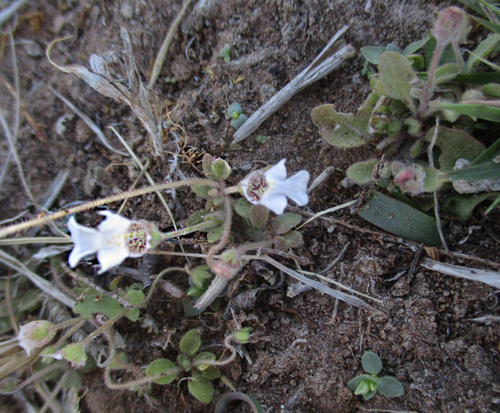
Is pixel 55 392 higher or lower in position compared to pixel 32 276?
lower

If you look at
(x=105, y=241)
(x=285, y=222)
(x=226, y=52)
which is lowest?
(x=285, y=222)

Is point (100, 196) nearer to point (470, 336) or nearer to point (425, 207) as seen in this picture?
point (425, 207)

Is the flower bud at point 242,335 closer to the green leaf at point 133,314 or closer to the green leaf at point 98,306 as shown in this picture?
the green leaf at point 133,314

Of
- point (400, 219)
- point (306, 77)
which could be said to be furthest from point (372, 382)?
point (306, 77)

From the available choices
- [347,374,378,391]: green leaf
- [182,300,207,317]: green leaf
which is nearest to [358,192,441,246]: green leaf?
[347,374,378,391]: green leaf

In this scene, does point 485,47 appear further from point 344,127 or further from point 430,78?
point 344,127

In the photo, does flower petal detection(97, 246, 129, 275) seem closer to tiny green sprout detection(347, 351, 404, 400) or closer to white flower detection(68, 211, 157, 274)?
white flower detection(68, 211, 157, 274)

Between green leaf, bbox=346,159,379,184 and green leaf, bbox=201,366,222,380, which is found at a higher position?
green leaf, bbox=346,159,379,184
